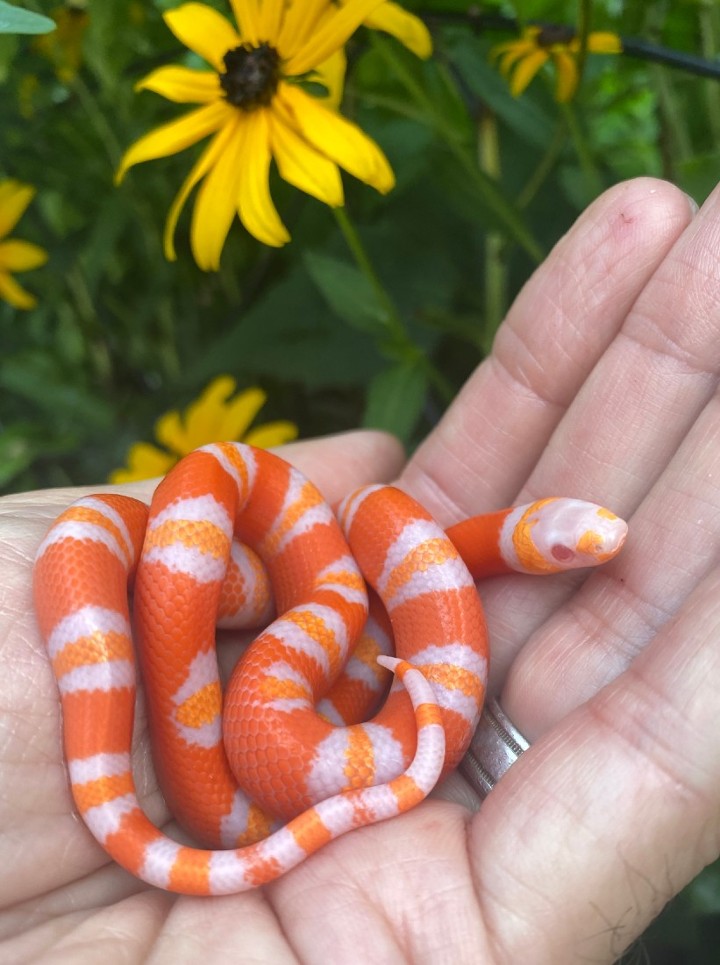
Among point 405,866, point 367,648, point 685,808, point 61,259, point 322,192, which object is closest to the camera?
point 685,808

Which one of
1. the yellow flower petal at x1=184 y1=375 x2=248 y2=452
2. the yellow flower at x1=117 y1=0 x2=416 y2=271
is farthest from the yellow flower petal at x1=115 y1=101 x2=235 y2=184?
the yellow flower petal at x1=184 y1=375 x2=248 y2=452

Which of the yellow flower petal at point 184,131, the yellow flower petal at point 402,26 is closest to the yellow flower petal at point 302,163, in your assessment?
the yellow flower petal at point 184,131

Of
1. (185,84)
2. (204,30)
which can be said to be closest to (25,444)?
(185,84)

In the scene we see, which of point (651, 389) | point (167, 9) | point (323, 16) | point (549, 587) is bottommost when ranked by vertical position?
point (549, 587)

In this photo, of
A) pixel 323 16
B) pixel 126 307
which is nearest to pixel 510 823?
pixel 323 16

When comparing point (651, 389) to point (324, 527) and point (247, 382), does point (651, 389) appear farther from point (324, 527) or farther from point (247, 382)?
point (247, 382)

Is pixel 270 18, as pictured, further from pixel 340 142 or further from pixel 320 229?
pixel 320 229
